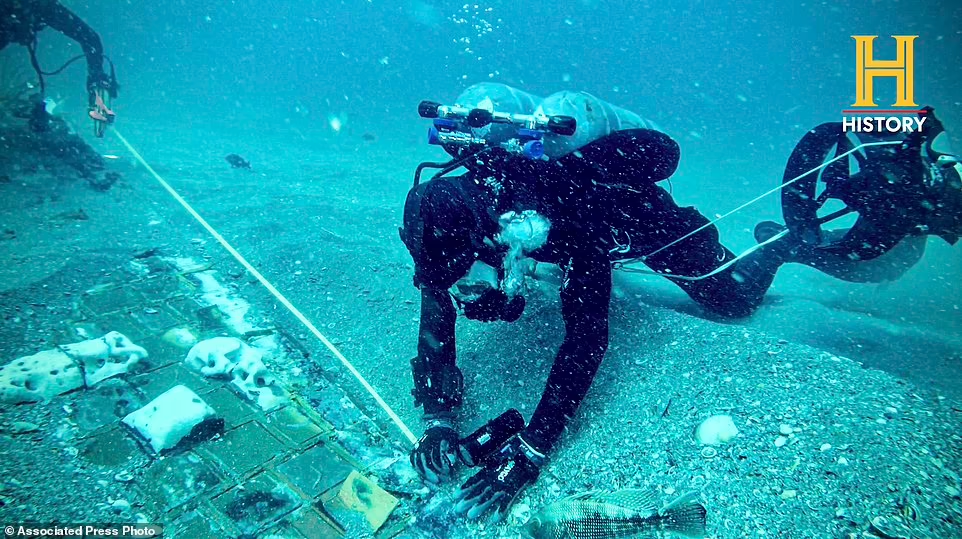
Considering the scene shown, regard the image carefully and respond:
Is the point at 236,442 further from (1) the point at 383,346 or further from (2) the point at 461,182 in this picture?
(2) the point at 461,182

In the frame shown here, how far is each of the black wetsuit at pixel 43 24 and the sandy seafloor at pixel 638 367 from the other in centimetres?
226

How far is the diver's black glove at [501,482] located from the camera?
7.31ft

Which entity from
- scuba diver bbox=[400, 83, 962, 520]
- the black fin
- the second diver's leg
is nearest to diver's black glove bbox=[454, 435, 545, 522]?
scuba diver bbox=[400, 83, 962, 520]

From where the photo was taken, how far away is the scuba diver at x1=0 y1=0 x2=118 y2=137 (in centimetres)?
713

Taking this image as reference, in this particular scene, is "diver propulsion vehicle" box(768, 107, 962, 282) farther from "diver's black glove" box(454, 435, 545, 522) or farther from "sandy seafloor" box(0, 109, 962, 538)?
"diver's black glove" box(454, 435, 545, 522)

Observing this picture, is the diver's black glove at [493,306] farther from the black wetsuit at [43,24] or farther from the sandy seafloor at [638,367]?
the black wetsuit at [43,24]

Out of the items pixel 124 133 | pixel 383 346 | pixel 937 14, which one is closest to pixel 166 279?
pixel 383 346

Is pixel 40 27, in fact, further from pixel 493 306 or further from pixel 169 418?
pixel 493 306

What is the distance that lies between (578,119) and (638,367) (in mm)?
1952

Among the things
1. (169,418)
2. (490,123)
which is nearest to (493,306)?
(490,123)

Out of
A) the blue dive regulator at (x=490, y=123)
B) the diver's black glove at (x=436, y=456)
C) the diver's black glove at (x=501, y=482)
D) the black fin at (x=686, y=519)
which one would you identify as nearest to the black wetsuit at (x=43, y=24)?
the blue dive regulator at (x=490, y=123)

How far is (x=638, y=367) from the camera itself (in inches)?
119

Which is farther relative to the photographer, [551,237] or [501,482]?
[551,237]

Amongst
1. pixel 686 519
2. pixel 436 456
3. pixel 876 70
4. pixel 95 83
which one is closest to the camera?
pixel 686 519
